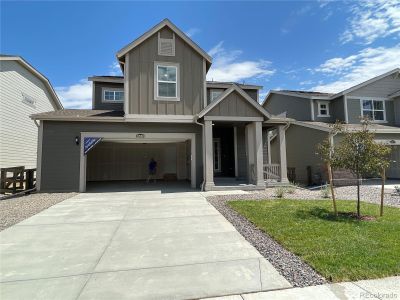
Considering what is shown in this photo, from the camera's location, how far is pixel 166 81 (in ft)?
41.5

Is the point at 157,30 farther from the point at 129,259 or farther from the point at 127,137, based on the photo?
the point at 129,259

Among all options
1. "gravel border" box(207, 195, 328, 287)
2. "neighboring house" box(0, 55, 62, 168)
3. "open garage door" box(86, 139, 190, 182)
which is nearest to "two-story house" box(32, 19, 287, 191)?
"neighboring house" box(0, 55, 62, 168)

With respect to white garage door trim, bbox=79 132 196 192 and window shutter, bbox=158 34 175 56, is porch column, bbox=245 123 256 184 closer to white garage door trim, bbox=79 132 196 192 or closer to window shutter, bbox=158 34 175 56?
white garage door trim, bbox=79 132 196 192

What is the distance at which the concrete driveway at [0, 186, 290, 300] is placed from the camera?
3.29 m

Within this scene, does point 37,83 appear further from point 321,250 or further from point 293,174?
point 321,250

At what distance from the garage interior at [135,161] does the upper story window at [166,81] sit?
538 cm

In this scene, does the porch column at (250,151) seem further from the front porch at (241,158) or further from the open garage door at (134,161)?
the open garage door at (134,161)

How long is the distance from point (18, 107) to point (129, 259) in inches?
602

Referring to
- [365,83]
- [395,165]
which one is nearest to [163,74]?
[365,83]

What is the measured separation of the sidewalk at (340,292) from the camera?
307 cm

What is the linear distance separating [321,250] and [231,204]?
4.01m

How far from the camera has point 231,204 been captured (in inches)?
326

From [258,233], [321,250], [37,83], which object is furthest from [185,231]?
[37,83]
